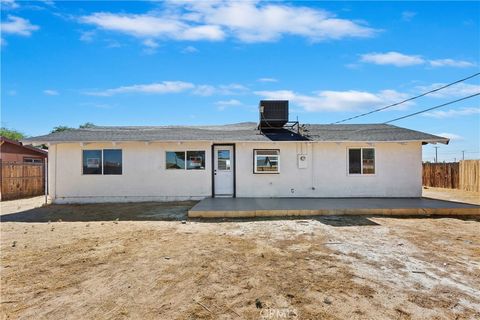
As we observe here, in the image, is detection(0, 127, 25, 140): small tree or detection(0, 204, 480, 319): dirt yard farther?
detection(0, 127, 25, 140): small tree

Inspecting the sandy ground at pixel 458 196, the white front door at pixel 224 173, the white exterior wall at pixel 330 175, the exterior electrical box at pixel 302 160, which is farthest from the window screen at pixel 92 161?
the sandy ground at pixel 458 196

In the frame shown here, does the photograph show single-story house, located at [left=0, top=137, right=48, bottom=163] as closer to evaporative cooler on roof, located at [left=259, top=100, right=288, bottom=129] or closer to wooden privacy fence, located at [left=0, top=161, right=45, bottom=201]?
wooden privacy fence, located at [left=0, top=161, right=45, bottom=201]

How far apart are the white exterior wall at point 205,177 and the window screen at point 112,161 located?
18 centimetres

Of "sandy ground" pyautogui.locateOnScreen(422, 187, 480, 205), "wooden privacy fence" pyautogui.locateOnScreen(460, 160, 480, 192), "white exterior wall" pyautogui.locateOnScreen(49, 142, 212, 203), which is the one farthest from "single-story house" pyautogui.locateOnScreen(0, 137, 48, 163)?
"wooden privacy fence" pyautogui.locateOnScreen(460, 160, 480, 192)

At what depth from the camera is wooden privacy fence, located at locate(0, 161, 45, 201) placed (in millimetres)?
13328

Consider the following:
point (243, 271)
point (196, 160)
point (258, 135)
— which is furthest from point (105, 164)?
point (243, 271)

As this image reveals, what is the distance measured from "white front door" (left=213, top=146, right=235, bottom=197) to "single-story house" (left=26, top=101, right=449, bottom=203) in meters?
0.04

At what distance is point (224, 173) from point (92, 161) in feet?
17.5

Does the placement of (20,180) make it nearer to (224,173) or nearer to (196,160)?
(196,160)

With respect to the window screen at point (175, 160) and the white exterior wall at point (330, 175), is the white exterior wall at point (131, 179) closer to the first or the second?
the window screen at point (175, 160)

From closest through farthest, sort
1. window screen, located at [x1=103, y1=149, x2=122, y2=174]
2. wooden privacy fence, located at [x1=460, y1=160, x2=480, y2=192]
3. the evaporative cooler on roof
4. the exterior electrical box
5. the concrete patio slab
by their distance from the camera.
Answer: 1. the concrete patio slab
2. the exterior electrical box
3. window screen, located at [x1=103, y1=149, x2=122, y2=174]
4. the evaporative cooler on roof
5. wooden privacy fence, located at [x1=460, y1=160, x2=480, y2=192]

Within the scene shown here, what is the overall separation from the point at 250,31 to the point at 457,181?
49.4 feet

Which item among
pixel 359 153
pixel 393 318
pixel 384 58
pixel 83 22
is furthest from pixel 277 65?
pixel 393 318

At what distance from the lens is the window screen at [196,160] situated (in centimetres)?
1136
